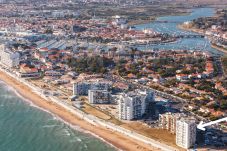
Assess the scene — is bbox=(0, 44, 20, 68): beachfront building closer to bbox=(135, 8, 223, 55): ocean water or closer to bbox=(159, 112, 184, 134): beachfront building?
bbox=(135, 8, 223, 55): ocean water

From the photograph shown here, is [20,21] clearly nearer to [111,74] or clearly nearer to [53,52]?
[53,52]

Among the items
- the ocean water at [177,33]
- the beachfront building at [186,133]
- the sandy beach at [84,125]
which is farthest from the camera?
the ocean water at [177,33]

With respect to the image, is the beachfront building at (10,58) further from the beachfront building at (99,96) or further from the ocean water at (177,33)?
the ocean water at (177,33)

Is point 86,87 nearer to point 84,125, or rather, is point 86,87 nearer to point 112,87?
point 112,87

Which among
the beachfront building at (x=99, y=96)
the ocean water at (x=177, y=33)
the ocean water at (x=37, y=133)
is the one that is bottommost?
the ocean water at (x=177, y=33)

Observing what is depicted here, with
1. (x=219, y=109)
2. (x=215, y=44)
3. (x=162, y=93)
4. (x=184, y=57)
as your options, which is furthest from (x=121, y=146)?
(x=215, y=44)

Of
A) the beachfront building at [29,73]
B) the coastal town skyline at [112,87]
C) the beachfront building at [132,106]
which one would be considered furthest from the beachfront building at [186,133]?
the beachfront building at [29,73]
